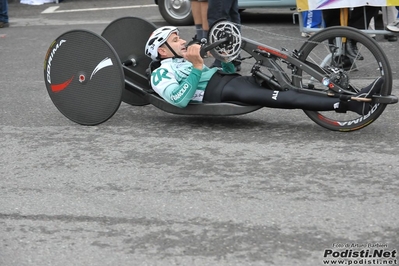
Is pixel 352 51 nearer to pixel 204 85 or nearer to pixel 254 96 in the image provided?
pixel 254 96

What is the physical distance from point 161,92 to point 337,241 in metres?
2.33

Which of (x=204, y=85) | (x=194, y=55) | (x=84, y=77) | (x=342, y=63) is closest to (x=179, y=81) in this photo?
(x=204, y=85)

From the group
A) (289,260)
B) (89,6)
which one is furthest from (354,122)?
(89,6)

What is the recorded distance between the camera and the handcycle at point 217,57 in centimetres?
552

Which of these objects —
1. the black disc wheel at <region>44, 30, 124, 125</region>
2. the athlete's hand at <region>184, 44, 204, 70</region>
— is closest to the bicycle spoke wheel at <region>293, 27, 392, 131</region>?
the athlete's hand at <region>184, 44, 204, 70</region>

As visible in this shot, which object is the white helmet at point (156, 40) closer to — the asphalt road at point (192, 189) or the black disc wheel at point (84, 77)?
the black disc wheel at point (84, 77)

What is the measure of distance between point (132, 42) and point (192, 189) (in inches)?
84.3

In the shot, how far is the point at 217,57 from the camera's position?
5.78m

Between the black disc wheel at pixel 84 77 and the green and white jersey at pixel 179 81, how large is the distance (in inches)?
10.8

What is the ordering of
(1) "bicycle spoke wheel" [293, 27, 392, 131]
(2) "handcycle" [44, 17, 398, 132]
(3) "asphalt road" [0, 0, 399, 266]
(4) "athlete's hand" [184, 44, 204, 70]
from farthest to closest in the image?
(4) "athlete's hand" [184, 44, 204, 70] < (2) "handcycle" [44, 17, 398, 132] < (1) "bicycle spoke wheel" [293, 27, 392, 131] < (3) "asphalt road" [0, 0, 399, 266]

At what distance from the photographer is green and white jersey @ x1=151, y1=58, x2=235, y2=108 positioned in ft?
18.9

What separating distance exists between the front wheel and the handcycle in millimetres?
5229

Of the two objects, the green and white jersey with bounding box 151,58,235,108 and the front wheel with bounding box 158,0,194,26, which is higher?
the green and white jersey with bounding box 151,58,235,108

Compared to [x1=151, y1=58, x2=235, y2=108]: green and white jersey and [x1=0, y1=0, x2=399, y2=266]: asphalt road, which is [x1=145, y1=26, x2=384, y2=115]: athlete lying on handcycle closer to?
[x1=151, y1=58, x2=235, y2=108]: green and white jersey
